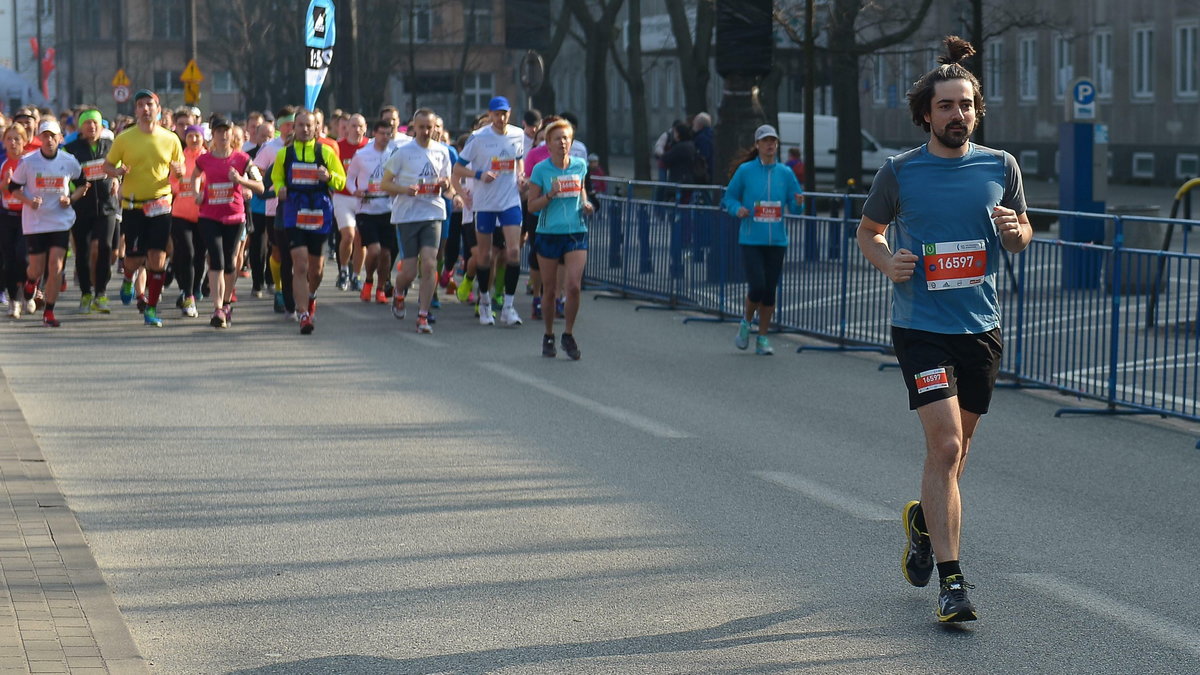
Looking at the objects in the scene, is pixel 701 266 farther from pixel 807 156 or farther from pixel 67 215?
pixel 807 156

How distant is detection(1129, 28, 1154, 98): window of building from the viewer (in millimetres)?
44562

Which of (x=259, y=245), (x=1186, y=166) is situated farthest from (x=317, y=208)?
(x=1186, y=166)

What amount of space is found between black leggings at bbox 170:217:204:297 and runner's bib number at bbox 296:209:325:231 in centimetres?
144

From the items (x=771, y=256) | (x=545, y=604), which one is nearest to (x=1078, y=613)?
(x=545, y=604)

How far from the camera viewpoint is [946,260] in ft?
20.9

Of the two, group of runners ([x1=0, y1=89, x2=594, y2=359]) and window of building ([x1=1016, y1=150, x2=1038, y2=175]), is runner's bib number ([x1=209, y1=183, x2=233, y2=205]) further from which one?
window of building ([x1=1016, y1=150, x2=1038, y2=175])

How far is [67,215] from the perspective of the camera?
16188 millimetres

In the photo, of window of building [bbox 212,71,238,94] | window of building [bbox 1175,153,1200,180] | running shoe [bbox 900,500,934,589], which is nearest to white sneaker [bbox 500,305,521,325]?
running shoe [bbox 900,500,934,589]

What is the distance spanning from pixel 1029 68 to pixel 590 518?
44126mm

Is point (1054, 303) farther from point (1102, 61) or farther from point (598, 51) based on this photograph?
point (1102, 61)

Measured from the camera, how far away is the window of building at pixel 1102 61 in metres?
46.0

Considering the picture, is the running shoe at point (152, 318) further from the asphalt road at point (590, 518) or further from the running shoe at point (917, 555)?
the running shoe at point (917, 555)

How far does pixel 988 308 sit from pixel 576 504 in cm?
251

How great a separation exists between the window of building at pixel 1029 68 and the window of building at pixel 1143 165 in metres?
5.56
